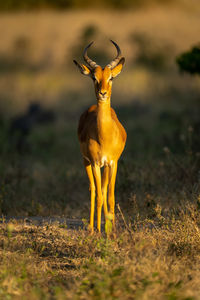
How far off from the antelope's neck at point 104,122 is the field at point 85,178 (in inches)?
38.7

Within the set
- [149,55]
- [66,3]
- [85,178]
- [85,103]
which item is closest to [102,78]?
[85,178]

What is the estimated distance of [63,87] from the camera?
87.2 feet

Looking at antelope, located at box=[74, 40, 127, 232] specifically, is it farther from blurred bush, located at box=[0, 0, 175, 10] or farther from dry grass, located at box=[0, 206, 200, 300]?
blurred bush, located at box=[0, 0, 175, 10]

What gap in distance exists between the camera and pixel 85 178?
1048cm

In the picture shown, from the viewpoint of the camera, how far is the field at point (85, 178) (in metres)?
5.02

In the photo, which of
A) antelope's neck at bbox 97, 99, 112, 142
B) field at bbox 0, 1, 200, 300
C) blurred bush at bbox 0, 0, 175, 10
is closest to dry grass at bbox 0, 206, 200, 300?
field at bbox 0, 1, 200, 300

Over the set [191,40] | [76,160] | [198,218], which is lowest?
[76,160]

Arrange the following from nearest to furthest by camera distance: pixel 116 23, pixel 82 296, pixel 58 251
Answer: pixel 82 296 → pixel 58 251 → pixel 116 23

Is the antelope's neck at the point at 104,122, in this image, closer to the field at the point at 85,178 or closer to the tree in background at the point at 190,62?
the field at the point at 85,178

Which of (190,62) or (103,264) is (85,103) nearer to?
(190,62)

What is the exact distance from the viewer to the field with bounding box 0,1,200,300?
502 centimetres

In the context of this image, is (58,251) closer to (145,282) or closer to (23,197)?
(145,282)

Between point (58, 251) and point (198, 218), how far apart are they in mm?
1761

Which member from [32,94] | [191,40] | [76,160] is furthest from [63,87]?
[191,40]
